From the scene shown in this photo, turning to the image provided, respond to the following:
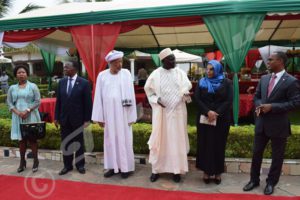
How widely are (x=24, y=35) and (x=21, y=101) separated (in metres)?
2.47

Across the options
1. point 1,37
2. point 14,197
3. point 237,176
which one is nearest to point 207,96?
point 237,176

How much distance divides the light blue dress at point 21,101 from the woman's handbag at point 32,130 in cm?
18

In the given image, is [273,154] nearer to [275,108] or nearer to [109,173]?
[275,108]

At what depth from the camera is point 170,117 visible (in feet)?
14.0

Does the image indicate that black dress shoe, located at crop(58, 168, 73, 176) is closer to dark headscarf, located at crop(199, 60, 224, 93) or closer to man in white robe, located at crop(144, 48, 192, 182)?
Result: man in white robe, located at crop(144, 48, 192, 182)

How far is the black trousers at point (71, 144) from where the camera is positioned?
186 inches

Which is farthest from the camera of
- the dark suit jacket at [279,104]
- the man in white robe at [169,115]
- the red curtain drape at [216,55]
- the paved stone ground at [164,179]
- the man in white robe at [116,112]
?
the red curtain drape at [216,55]

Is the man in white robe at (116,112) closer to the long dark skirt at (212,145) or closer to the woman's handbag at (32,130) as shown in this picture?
the woman's handbag at (32,130)

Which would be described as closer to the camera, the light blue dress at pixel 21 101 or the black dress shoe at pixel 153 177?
the black dress shoe at pixel 153 177

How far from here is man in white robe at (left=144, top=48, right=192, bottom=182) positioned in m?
4.24

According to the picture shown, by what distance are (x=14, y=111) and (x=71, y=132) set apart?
0.88 metres

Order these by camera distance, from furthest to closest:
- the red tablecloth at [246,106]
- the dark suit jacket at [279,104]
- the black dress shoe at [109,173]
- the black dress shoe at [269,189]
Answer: the red tablecloth at [246,106], the black dress shoe at [109,173], the black dress shoe at [269,189], the dark suit jacket at [279,104]

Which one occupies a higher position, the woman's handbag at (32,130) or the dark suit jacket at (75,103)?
the dark suit jacket at (75,103)

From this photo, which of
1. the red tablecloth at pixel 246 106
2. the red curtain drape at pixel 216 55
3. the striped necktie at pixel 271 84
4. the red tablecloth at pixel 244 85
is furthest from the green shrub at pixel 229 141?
the red curtain drape at pixel 216 55
